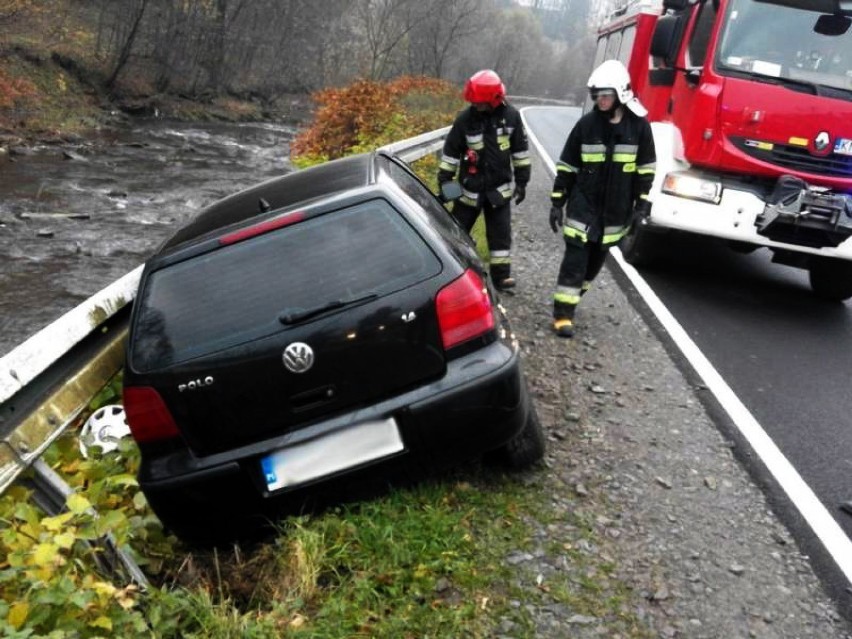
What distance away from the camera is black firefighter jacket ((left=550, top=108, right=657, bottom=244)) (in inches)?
190

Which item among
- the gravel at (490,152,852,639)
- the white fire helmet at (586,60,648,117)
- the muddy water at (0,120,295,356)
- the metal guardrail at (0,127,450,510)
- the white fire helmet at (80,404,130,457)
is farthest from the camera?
the muddy water at (0,120,295,356)

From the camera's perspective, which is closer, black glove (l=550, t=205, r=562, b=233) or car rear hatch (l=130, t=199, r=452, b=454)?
car rear hatch (l=130, t=199, r=452, b=454)

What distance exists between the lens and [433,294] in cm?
272

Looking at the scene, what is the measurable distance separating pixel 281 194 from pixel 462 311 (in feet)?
3.58

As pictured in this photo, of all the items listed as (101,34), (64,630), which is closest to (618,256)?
(64,630)

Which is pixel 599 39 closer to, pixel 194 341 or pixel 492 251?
pixel 492 251

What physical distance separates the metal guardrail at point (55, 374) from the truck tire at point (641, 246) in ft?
15.3

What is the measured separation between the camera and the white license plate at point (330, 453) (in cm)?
271

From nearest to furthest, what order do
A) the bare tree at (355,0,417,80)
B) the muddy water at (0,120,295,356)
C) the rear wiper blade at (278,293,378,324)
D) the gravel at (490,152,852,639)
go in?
1. the gravel at (490,152,852,639)
2. the rear wiper blade at (278,293,378,324)
3. the muddy water at (0,120,295,356)
4. the bare tree at (355,0,417,80)

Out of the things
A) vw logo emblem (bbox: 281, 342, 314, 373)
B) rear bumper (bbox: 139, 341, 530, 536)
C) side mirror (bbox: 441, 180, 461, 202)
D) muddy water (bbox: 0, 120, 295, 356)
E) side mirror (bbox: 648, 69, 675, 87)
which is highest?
side mirror (bbox: 648, 69, 675, 87)

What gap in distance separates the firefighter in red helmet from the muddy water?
2.38 metres

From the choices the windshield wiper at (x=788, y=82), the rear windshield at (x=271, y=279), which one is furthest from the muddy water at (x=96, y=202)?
the windshield wiper at (x=788, y=82)

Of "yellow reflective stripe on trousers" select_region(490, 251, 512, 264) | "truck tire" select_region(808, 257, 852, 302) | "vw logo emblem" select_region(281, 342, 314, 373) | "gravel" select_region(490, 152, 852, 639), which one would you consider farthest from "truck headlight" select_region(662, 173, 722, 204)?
"vw logo emblem" select_region(281, 342, 314, 373)

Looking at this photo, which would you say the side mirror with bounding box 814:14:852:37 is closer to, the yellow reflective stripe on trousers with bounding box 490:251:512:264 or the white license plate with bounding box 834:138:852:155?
the white license plate with bounding box 834:138:852:155
